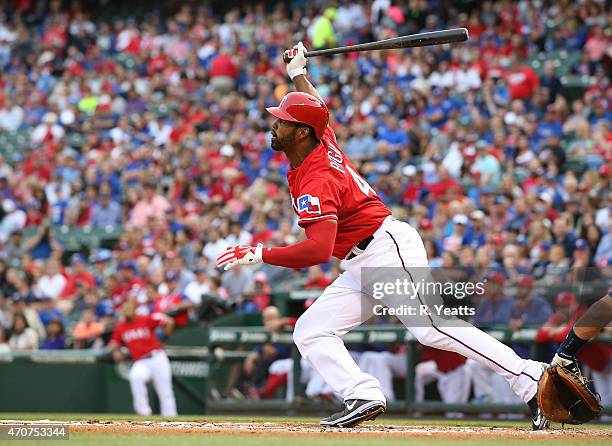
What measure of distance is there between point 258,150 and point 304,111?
987 centimetres

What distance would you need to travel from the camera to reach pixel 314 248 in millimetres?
5730

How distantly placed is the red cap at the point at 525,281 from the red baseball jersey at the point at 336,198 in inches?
129

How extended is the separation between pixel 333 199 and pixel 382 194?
23.8ft

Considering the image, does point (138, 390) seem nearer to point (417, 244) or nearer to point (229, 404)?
point (229, 404)

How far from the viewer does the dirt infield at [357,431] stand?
5.64 metres

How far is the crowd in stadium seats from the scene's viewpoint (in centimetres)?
1163

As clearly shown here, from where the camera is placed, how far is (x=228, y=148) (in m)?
16.1

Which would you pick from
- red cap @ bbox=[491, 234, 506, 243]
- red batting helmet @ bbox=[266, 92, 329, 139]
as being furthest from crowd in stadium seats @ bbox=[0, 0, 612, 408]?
red batting helmet @ bbox=[266, 92, 329, 139]

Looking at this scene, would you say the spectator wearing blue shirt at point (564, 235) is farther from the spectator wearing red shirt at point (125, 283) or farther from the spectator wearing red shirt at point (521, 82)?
the spectator wearing red shirt at point (125, 283)

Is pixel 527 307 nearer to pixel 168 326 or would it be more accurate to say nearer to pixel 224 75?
pixel 168 326

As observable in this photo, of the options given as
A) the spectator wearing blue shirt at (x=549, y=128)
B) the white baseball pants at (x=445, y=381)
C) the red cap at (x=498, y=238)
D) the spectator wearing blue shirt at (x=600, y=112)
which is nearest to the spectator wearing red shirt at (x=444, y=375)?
the white baseball pants at (x=445, y=381)

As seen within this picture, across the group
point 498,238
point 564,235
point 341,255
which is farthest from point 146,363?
point 341,255

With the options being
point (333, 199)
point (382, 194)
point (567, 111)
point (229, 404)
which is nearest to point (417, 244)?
point (333, 199)

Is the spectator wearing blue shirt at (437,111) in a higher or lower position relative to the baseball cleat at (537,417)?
higher
